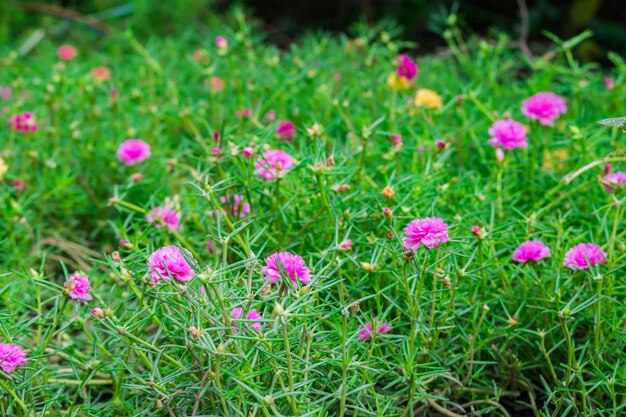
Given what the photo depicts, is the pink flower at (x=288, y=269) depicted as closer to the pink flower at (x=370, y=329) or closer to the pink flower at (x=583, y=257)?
the pink flower at (x=370, y=329)

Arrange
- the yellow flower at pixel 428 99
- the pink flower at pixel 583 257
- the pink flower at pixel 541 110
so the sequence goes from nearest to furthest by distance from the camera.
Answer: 1. the pink flower at pixel 583 257
2. the pink flower at pixel 541 110
3. the yellow flower at pixel 428 99

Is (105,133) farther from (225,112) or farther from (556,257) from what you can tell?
(556,257)

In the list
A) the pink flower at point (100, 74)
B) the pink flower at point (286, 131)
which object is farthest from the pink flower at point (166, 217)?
the pink flower at point (100, 74)

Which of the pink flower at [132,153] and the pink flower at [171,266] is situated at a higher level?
the pink flower at [171,266]

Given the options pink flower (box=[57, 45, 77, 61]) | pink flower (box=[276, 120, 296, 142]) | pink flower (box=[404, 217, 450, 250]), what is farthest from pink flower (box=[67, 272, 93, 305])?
pink flower (box=[57, 45, 77, 61])

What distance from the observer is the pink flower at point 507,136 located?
5.59 feet

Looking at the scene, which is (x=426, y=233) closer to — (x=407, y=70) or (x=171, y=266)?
(x=171, y=266)

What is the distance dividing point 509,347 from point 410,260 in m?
0.37

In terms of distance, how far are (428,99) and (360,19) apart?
5.47ft

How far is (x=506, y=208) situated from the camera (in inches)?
69.1

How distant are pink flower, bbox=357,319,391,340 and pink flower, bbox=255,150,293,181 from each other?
0.35m

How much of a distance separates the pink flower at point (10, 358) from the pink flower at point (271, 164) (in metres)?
0.54

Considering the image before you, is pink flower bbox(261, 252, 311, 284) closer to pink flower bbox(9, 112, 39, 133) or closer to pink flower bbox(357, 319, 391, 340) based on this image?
pink flower bbox(357, 319, 391, 340)

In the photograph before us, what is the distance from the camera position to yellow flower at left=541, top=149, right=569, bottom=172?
76.7 inches
